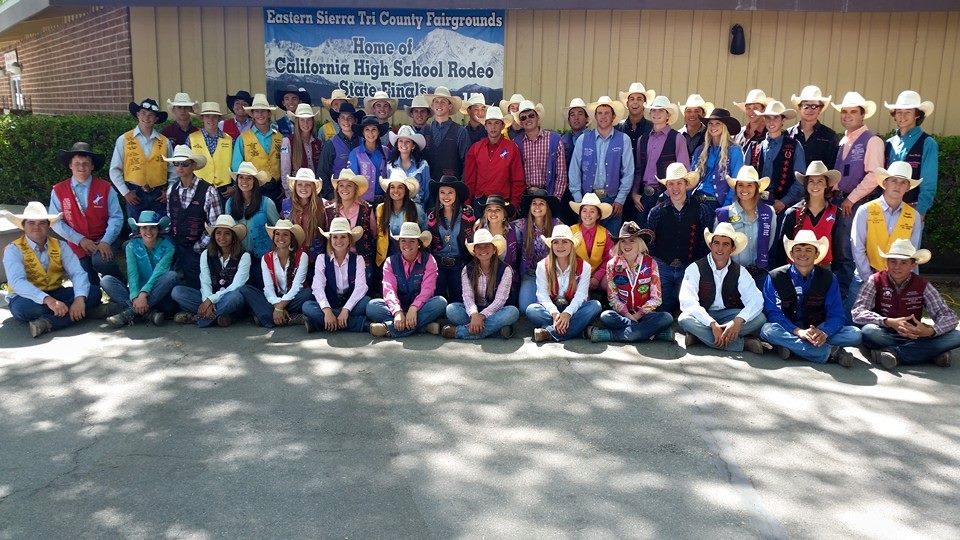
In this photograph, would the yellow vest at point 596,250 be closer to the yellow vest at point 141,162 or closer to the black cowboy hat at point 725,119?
the black cowboy hat at point 725,119

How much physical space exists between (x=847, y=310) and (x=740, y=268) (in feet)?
3.75

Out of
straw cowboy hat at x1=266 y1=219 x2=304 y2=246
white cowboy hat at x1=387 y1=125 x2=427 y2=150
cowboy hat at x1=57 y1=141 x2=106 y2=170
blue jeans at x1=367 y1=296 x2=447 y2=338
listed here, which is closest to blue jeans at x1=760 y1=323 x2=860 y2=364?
blue jeans at x1=367 y1=296 x2=447 y2=338

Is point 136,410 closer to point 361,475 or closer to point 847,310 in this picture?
point 361,475

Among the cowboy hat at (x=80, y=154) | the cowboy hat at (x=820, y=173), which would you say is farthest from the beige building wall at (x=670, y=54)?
the cowboy hat at (x=820, y=173)

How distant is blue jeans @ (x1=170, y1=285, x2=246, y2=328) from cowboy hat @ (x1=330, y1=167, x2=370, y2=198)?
1473mm

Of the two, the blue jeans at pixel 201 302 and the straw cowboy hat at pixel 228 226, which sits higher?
the straw cowboy hat at pixel 228 226

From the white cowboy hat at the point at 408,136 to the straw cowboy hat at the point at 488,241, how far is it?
149cm

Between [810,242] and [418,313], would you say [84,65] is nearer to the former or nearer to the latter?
[418,313]

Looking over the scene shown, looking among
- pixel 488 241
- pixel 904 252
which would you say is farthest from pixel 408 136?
pixel 904 252

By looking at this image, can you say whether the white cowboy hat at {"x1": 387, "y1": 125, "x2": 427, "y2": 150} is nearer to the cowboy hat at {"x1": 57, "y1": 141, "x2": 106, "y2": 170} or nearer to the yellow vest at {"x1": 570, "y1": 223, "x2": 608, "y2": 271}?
the yellow vest at {"x1": 570, "y1": 223, "x2": 608, "y2": 271}

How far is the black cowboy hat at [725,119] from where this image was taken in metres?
7.89

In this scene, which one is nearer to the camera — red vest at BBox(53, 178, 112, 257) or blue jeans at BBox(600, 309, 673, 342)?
blue jeans at BBox(600, 309, 673, 342)

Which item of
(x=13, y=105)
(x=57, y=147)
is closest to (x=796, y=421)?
(x=57, y=147)

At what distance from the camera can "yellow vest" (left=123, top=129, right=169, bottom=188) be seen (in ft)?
28.5
